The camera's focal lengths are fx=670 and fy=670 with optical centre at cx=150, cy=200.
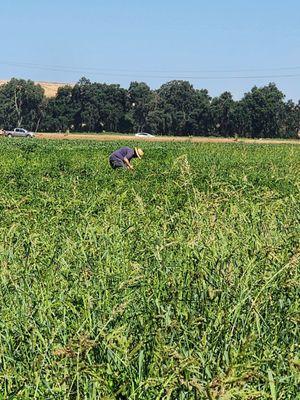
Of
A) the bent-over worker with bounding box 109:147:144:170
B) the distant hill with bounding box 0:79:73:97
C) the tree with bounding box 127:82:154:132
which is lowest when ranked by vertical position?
the bent-over worker with bounding box 109:147:144:170

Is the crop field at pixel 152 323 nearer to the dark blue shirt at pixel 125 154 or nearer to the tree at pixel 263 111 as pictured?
the dark blue shirt at pixel 125 154

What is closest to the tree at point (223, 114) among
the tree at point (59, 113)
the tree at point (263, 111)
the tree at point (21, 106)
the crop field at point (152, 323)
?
the tree at point (263, 111)

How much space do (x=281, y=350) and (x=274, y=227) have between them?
7.11 feet

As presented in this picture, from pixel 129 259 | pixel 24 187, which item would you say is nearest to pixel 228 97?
pixel 24 187

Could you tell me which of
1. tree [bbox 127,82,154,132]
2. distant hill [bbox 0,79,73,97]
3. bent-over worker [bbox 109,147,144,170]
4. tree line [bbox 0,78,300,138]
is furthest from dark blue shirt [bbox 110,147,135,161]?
distant hill [bbox 0,79,73,97]

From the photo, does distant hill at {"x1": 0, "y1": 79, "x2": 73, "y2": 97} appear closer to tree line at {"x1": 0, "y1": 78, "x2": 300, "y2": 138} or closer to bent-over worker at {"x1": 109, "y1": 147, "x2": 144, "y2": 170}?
tree line at {"x1": 0, "y1": 78, "x2": 300, "y2": 138}

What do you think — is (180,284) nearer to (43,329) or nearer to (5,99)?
(43,329)

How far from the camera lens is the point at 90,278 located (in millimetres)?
4152

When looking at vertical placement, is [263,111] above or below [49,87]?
below

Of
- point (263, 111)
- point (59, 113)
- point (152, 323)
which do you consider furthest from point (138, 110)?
point (152, 323)

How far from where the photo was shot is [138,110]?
4624 inches

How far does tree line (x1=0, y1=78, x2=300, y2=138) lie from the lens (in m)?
113

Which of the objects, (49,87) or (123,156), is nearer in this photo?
(123,156)

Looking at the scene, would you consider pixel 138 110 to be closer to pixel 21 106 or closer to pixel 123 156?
pixel 21 106
